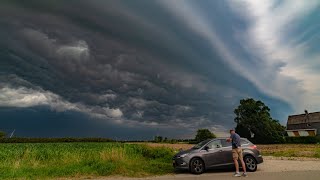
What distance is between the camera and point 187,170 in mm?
17453

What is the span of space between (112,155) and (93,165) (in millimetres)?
2020

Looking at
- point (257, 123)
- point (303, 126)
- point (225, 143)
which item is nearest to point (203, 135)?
point (257, 123)

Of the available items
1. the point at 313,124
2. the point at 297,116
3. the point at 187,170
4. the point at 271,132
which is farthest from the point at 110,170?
the point at 297,116

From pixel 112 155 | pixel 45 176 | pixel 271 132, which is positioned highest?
pixel 271 132

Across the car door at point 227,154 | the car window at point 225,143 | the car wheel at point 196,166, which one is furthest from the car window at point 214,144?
the car wheel at point 196,166

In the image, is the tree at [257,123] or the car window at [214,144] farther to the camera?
the tree at [257,123]

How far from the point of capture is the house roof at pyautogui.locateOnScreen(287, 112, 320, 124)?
78.1m

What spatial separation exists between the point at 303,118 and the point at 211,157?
73594mm

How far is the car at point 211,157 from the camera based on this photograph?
16453 mm

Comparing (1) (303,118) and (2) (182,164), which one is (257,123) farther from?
(2) (182,164)

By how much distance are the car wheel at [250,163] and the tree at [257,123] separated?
53.9 meters

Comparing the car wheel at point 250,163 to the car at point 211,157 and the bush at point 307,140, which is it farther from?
the bush at point 307,140

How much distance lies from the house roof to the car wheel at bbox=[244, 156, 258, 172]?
67486mm

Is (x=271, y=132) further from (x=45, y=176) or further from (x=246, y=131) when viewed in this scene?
(x=45, y=176)
